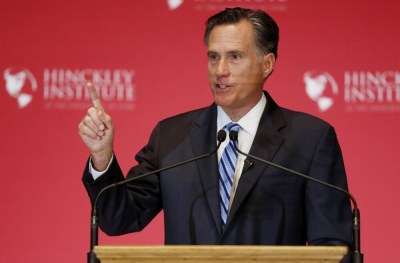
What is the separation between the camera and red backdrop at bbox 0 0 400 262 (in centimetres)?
364

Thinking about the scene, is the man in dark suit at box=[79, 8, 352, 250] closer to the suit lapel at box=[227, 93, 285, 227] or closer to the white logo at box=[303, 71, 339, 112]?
the suit lapel at box=[227, 93, 285, 227]

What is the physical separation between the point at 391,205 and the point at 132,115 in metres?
→ 1.13

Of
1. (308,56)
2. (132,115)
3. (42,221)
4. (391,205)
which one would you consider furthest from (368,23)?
(42,221)

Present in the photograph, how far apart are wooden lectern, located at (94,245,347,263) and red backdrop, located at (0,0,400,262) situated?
170 cm

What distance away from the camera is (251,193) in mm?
2549

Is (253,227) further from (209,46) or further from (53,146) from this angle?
(53,146)

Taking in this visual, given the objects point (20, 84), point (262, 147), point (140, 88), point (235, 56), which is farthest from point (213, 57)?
point (20, 84)

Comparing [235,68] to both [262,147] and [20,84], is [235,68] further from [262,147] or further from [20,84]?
[20,84]

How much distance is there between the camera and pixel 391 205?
3.65m

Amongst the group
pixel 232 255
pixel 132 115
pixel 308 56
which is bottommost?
pixel 232 255

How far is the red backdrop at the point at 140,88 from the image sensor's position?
3643 mm

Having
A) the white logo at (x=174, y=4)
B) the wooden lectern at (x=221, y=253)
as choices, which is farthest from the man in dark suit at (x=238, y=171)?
the white logo at (x=174, y=4)

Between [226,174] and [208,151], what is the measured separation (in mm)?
104

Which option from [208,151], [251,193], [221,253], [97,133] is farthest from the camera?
[208,151]
